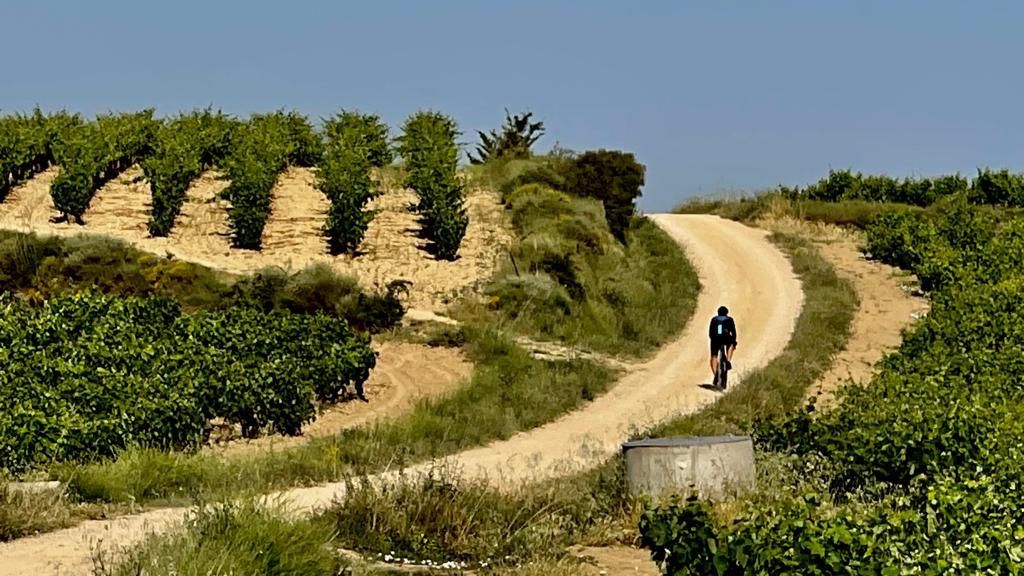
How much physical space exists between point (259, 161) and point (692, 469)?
22966mm

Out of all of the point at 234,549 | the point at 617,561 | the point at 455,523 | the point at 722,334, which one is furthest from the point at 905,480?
the point at 722,334

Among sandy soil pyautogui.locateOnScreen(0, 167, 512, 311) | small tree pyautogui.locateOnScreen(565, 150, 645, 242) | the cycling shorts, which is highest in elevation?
small tree pyautogui.locateOnScreen(565, 150, 645, 242)

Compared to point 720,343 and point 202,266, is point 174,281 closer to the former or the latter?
point 202,266

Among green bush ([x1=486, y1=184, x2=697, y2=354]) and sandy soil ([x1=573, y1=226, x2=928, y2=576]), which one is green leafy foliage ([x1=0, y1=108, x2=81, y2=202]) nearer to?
green bush ([x1=486, y1=184, x2=697, y2=354])

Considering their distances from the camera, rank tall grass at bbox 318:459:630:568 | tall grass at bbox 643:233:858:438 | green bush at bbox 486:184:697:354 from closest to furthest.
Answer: tall grass at bbox 318:459:630:568, tall grass at bbox 643:233:858:438, green bush at bbox 486:184:697:354

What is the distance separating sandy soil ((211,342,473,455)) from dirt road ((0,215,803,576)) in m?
2.22

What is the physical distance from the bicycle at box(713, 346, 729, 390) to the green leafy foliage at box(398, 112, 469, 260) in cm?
1037

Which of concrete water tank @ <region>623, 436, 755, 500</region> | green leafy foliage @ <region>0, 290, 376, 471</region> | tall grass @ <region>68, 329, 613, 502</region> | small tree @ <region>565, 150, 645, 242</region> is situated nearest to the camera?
concrete water tank @ <region>623, 436, 755, 500</region>

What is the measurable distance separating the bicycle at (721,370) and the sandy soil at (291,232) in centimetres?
737

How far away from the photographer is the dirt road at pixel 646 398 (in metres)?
10.0

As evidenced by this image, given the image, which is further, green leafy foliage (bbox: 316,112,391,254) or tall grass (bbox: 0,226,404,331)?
green leafy foliage (bbox: 316,112,391,254)

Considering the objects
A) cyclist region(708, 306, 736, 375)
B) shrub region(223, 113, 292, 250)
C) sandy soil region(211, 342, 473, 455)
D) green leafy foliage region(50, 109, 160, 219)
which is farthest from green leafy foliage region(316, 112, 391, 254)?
cyclist region(708, 306, 736, 375)

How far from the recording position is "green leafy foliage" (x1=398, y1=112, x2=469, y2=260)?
3144 cm

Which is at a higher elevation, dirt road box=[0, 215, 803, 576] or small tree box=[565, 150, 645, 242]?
small tree box=[565, 150, 645, 242]
